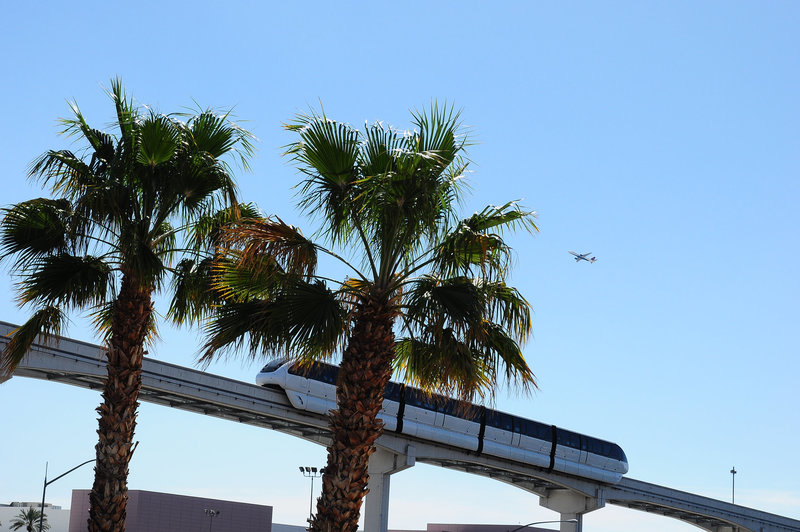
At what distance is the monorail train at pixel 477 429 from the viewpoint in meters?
43.1

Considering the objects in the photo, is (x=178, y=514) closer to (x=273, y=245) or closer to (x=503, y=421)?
(x=503, y=421)

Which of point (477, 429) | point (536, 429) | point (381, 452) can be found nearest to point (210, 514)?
point (381, 452)

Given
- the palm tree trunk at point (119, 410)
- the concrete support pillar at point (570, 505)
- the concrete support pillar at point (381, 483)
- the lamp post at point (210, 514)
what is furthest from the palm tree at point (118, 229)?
the concrete support pillar at point (570, 505)

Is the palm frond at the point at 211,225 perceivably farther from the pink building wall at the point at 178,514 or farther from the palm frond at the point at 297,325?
the pink building wall at the point at 178,514

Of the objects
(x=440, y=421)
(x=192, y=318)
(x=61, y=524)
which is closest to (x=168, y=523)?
(x=61, y=524)

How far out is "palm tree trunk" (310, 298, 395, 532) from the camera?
11281 mm

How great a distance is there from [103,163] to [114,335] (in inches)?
107

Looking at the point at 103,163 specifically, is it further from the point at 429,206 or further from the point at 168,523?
the point at 168,523

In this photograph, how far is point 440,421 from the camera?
50.2 m

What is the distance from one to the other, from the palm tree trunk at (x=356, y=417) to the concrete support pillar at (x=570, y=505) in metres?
54.6

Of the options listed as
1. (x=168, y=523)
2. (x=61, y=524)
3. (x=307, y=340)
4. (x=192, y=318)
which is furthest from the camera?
(x=61, y=524)

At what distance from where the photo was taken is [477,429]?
51500 mm

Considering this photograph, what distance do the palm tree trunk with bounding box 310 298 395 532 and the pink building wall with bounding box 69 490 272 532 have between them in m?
41.5

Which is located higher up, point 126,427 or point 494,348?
point 494,348
